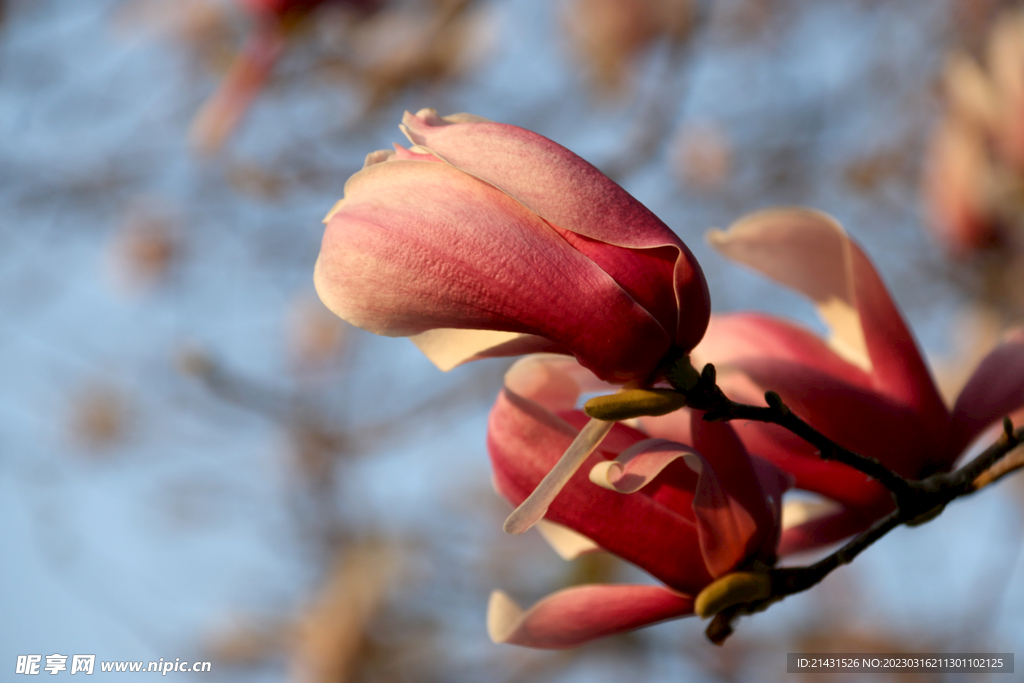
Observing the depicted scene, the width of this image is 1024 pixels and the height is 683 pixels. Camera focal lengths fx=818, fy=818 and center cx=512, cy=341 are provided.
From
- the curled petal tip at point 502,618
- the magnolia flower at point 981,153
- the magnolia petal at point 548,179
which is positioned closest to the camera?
the magnolia petal at point 548,179

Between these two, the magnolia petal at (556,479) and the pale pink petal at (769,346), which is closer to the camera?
the magnolia petal at (556,479)

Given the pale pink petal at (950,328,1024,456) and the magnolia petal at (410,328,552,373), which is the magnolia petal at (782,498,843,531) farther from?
the magnolia petal at (410,328,552,373)

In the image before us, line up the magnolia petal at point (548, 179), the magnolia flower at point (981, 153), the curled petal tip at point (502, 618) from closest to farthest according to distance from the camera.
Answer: the magnolia petal at point (548, 179) → the curled petal tip at point (502, 618) → the magnolia flower at point (981, 153)

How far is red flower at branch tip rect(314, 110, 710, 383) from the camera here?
0.38m

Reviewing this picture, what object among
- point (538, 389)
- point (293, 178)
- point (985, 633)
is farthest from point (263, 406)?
point (985, 633)

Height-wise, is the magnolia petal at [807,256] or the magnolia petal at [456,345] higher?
the magnolia petal at [807,256]

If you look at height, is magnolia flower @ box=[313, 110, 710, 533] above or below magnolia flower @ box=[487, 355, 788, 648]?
above

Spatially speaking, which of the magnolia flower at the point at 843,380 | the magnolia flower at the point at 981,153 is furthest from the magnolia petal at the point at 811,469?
the magnolia flower at the point at 981,153

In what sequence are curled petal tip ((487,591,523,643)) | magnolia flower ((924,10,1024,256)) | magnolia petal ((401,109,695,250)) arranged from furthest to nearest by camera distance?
magnolia flower ((924,10,1024,256)), curled petal tip ((487,591,523,643)), magnolia petal ((401,109,695,250))

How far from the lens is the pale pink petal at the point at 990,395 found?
0.51 metres

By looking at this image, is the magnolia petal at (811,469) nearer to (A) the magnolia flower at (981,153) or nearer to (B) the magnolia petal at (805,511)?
(B) the magnolia petal at (805,511)

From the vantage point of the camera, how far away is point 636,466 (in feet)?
1.33

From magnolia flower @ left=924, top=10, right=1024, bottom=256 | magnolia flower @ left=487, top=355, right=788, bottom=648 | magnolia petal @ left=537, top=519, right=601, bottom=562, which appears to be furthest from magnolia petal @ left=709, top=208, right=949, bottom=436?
magnolia flower @ left=924, top=10, right=1024, bottom=256

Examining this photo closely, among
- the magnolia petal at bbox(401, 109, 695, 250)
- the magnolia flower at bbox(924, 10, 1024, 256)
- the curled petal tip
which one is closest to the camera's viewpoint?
the magnolia petal at bbox(401, 109, 695, 250)
